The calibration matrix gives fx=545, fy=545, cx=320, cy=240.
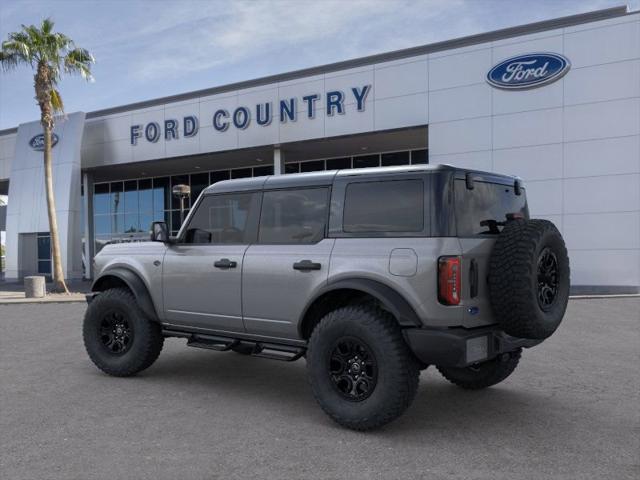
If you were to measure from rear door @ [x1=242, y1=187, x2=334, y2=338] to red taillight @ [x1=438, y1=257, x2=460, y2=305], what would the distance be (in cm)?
100

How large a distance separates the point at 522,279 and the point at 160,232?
138 inches

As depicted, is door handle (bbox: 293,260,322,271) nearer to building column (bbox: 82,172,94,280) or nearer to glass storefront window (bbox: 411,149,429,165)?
glass storefront window (bbox: 411,149,429,165)

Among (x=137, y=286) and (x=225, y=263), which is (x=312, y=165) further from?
(x=225, y=263)

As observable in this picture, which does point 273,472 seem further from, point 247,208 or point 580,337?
point 580,337

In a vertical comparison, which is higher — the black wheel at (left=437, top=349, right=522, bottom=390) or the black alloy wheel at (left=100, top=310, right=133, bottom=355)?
the black alloy wheel at (left=100, top=310, right=133, bottom=355)

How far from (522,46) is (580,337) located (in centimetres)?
1142

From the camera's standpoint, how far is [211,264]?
5332 millimetres

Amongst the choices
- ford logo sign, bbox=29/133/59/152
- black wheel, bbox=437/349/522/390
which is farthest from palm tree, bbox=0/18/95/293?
black wheel, bbox=437/349/522/390

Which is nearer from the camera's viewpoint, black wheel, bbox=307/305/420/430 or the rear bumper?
the rear bumper

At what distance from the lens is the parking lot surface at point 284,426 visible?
11.8 feet

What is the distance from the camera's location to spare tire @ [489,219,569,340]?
13.3 ft

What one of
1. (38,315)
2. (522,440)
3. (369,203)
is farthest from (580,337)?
(38,315)

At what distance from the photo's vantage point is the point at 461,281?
3984 mm

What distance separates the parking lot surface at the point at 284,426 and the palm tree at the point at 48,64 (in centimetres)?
1414
